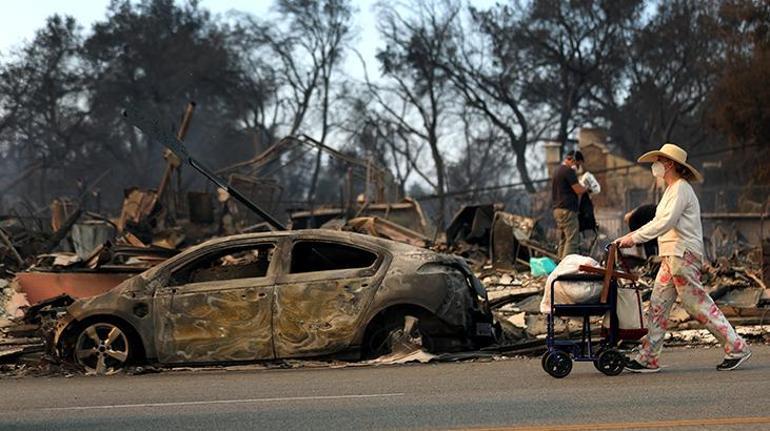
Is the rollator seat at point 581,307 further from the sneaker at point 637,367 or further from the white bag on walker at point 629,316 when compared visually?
the sneaker at point 637,367

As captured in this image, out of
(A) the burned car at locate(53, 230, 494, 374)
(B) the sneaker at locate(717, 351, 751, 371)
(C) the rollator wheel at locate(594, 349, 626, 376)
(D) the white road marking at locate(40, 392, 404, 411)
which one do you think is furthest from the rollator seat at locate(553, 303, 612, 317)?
(A) the burned car at locate(53, 230, 494, 374)

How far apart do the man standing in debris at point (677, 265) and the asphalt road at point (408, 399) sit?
0.24 meters

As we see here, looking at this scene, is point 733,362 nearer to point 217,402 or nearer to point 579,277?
point 579,277

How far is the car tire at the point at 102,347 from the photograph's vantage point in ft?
39.2

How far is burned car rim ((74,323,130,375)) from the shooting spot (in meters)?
12.0

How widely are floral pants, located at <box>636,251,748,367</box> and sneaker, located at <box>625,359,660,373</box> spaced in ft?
0.14

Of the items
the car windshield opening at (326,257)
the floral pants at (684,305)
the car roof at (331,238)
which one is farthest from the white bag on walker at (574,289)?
the car windshield opening at (326,257)

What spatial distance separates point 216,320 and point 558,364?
374 centimetres

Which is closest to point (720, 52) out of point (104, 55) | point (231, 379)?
point (104, 55)

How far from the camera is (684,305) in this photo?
9852mm

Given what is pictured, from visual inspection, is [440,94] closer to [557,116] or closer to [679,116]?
[557,116]

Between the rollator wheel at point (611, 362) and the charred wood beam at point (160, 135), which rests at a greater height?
the charred wood beam at point (160, 135)

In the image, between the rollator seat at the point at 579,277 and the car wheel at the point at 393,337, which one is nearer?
the rollator seat at the point at 579,277

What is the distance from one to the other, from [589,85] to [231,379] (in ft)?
152
